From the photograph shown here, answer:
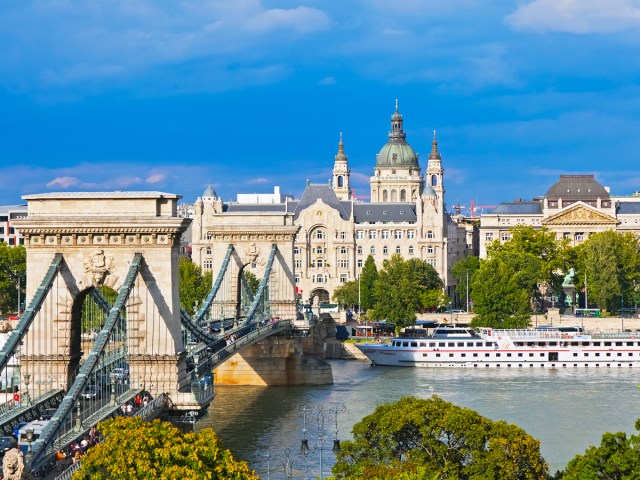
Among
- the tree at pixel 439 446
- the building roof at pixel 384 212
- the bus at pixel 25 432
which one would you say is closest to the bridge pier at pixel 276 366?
the tree at pixel 439 446

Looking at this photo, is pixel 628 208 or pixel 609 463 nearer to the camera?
pixel 609 463

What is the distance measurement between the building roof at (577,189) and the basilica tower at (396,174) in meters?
17.4

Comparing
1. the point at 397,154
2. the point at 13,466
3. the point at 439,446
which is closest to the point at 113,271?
→ the point at 439,446

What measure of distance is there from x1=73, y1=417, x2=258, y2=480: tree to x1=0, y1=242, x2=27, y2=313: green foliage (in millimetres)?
74921

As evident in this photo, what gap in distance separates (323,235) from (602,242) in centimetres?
2716

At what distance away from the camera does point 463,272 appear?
130m

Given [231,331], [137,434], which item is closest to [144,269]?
[137,434]

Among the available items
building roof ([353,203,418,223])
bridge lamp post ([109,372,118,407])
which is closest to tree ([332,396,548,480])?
bridge lamp post ([109,372,118,407])

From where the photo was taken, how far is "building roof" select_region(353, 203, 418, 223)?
5290 inches

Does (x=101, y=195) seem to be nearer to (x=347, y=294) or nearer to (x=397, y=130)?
(x=347, y=294)

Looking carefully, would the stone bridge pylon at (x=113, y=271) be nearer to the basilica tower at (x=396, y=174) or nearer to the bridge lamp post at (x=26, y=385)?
the bridge lamp post at (x=26, y=385)

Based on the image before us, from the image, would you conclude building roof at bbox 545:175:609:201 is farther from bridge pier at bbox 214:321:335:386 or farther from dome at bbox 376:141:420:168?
bridge pier at bbox 214:321:335:386

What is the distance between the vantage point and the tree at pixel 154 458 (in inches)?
1155

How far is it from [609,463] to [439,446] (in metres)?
4.79
